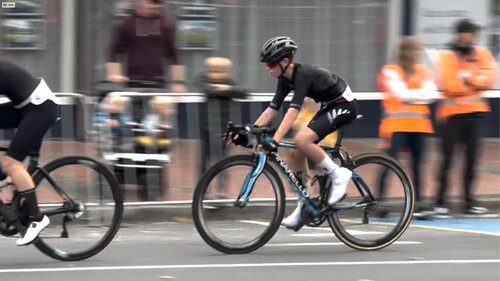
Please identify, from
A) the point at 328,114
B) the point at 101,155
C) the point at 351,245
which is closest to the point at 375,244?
the point at 351,245

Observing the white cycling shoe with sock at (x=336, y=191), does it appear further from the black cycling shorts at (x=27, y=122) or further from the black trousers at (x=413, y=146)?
the black cycling shorts at (x=27, y=122)

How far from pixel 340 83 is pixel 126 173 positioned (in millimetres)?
2492

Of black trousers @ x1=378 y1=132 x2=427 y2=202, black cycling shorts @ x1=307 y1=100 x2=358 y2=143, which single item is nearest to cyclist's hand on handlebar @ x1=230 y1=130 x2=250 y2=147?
black cycling shorts @ x1=307 y1=100 x2=358 y2=143

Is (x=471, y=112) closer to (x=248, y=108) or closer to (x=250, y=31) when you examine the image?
(x=248, y=108)

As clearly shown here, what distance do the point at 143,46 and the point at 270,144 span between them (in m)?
2.48

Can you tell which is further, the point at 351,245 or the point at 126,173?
the point at 126,173

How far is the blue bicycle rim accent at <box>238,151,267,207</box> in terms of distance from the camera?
6816 mm

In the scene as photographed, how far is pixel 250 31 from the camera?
12719mm

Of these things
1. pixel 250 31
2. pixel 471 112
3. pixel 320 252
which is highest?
pixel 250 31

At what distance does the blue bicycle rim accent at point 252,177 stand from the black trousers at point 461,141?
267 centimetres

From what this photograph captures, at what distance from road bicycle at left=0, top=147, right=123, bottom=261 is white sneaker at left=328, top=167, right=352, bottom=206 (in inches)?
65.9

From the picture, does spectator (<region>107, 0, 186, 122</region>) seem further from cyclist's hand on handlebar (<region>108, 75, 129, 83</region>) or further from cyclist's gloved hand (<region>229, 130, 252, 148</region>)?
cyclist's gloved hand (<region>229, 130, 252, 148</region>)

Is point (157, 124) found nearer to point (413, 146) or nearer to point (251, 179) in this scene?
point (251, 179)

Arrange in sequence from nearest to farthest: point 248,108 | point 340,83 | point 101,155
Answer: point 340,83
point 101,155
point 248,108
